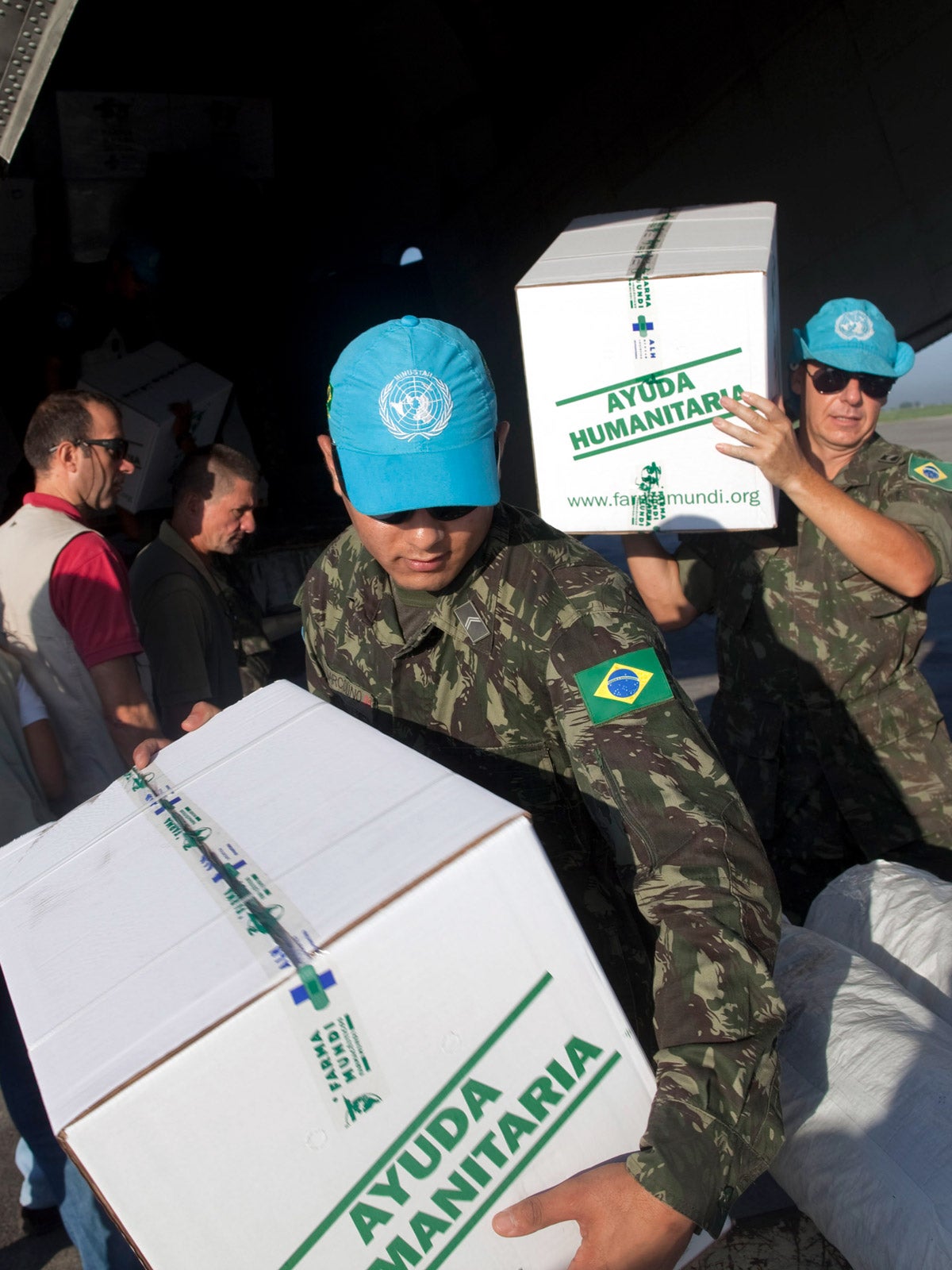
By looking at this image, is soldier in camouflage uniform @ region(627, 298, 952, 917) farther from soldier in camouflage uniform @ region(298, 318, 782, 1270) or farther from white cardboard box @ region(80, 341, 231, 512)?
white cardboard box @ region(80, 341, 231, 512)

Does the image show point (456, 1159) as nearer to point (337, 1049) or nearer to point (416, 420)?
point (337, 1049)

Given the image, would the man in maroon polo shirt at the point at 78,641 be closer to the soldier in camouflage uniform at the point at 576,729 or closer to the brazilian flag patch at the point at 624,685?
the soldier in camouflage uniform at the point at 576,729

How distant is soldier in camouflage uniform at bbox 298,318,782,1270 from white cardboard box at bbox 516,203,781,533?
676 mm

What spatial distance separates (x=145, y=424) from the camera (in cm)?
437

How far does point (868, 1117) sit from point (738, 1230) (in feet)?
0.62

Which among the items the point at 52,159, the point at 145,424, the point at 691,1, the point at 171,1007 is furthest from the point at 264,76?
the point at 171,1007

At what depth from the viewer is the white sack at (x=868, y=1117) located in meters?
1.06

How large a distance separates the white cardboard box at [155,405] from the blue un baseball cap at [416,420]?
10.6 feet

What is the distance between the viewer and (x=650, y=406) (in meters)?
2.13

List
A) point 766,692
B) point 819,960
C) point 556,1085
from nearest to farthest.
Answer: point 556,1085
point 819,960
point 766,692

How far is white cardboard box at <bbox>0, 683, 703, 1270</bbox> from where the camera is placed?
0.84m

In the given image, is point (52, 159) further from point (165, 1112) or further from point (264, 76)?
point (165, 1112)

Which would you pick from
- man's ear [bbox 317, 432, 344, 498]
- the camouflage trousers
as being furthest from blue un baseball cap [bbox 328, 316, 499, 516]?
the camouflage trousers

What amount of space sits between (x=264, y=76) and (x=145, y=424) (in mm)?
3908
